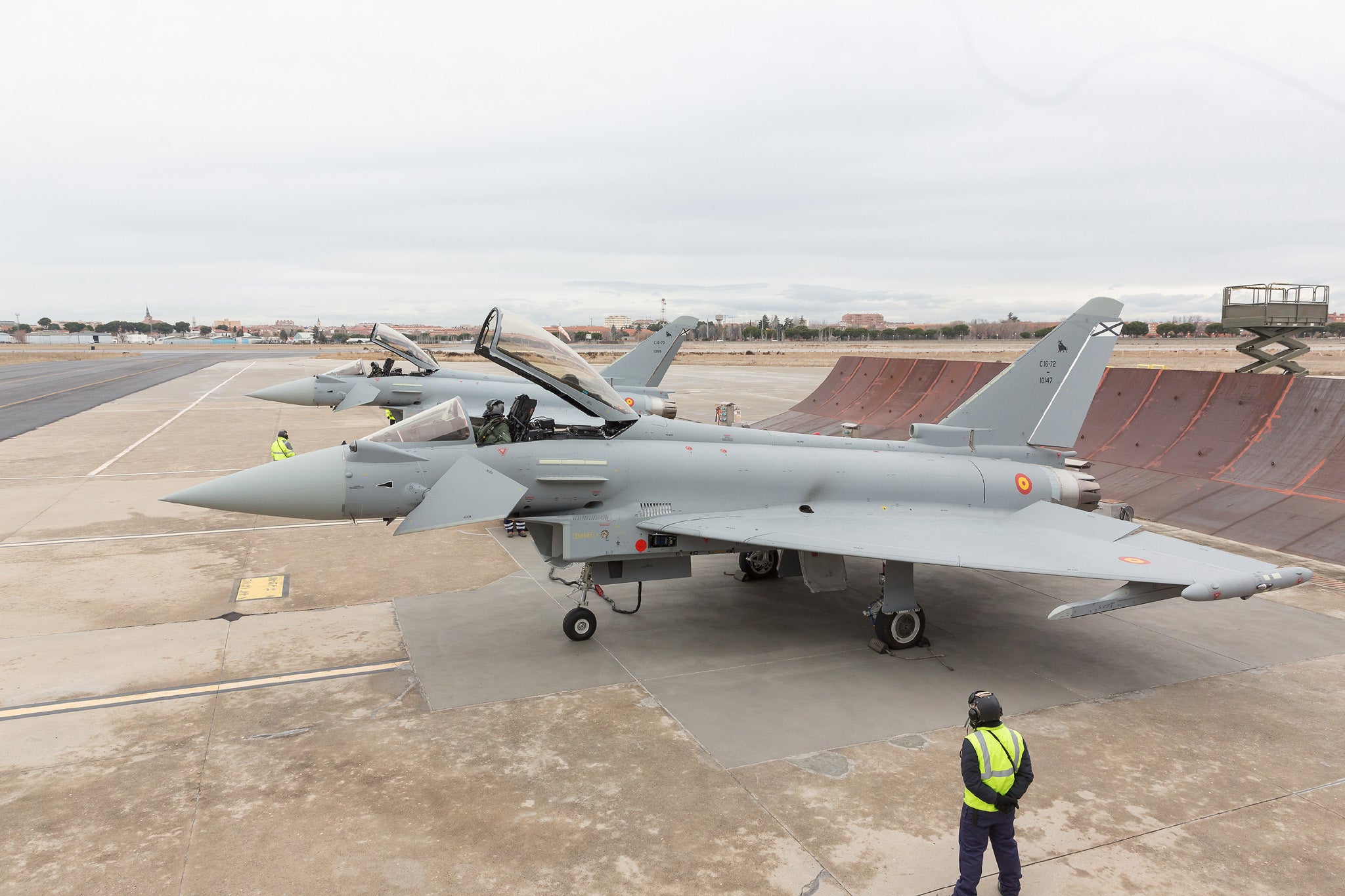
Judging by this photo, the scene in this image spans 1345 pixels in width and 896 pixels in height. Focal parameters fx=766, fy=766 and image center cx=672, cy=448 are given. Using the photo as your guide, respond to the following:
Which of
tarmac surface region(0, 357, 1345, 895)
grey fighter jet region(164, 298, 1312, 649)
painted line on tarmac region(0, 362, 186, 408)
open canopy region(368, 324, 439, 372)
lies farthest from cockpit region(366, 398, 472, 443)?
painted line on tarmac region(0, 362, 186, 408)

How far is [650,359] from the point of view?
66.3 feet

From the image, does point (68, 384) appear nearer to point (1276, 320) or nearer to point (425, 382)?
point (425, 382)

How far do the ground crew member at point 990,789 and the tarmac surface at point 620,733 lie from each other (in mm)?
427

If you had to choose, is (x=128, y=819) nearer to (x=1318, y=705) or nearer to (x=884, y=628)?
(x=884, y=628)

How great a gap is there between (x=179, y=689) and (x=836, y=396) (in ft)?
88.4

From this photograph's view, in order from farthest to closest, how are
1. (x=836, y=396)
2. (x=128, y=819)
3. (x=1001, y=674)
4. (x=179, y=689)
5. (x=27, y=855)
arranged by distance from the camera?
(x=836, y=396)
(x=1001, y=674)
(x=179, y=689)
(x=128, y=819)
(x=27, y=855)

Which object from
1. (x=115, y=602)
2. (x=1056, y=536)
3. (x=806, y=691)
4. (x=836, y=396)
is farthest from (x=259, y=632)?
(x=836, y=396)

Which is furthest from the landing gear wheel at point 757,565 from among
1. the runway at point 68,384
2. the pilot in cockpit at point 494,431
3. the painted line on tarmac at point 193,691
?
the runway at point 68,384

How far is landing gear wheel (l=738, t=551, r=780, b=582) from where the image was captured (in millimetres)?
11492

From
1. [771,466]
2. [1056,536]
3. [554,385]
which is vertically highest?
[554,385]

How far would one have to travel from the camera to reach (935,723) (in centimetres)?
718

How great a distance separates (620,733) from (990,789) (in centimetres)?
335

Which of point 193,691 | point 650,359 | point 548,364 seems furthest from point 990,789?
point 650,359

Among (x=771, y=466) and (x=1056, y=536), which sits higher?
(x=771, y=466)
